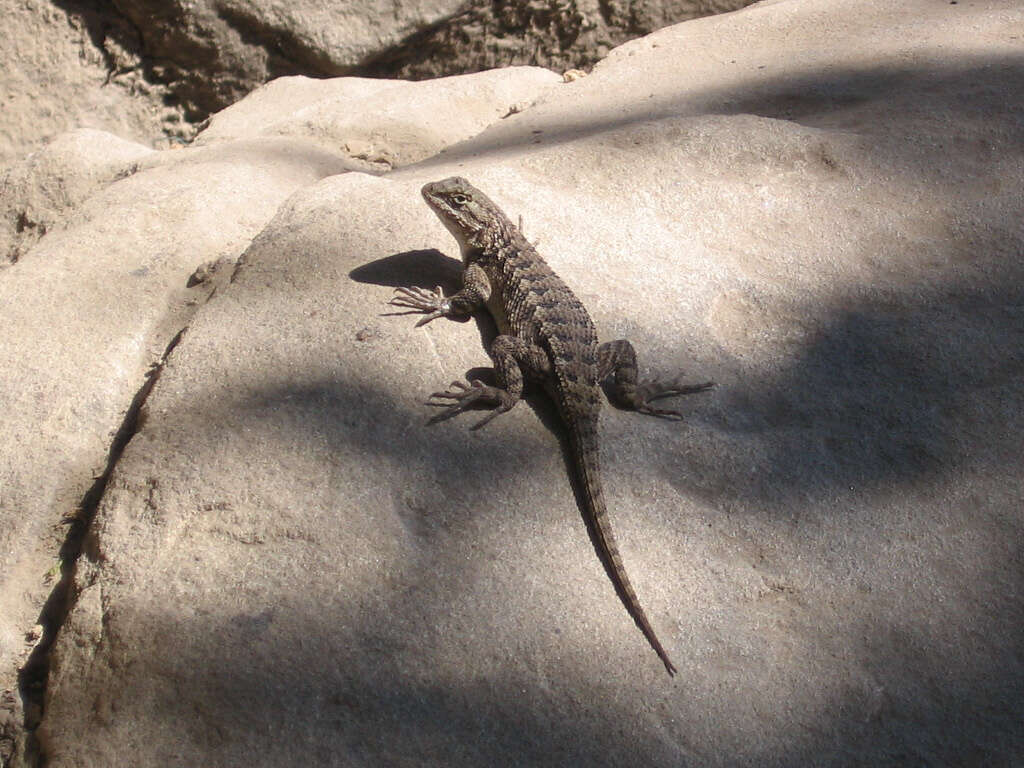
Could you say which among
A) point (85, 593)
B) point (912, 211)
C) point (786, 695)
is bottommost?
point (786, 695)

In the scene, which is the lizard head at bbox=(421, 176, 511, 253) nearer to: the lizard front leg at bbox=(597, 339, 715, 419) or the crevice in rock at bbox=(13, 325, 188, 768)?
the lizard front leg at bbox=(597, 339, 715, 419)

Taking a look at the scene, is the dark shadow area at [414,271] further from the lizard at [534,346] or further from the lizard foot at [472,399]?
the lizard foot at [472,399]

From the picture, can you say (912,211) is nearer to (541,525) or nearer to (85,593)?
(541,525)

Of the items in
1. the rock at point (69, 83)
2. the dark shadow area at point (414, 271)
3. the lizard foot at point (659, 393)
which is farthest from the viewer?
the rock at point (69, 83)

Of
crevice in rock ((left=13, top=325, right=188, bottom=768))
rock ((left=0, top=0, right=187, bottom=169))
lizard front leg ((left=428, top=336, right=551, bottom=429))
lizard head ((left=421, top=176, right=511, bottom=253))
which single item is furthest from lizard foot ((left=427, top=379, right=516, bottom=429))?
rock ((left=0, top=0, right=187, bottom=169))

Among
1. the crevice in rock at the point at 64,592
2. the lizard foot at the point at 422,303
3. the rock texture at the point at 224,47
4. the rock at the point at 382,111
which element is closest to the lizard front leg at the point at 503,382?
the lizard foot at the point at 422,303

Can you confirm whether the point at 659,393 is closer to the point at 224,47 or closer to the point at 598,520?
the point at 598,520

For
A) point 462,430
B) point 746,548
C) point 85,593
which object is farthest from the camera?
point 462,430

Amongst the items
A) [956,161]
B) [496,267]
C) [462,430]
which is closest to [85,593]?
[462,430]
